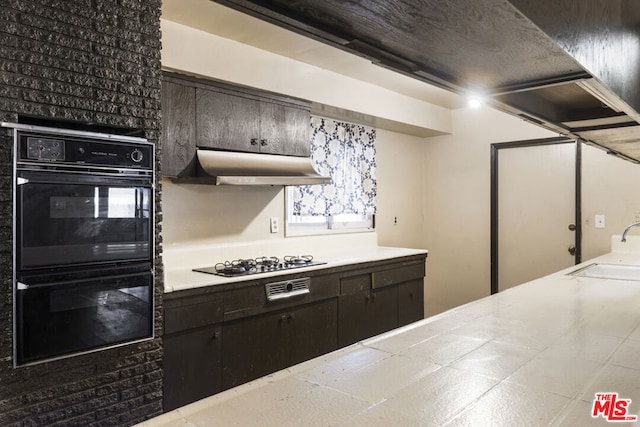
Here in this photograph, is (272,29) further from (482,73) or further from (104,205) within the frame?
(482,73)

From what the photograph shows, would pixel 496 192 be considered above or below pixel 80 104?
below

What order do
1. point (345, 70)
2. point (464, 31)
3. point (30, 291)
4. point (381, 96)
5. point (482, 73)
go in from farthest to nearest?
point (381, 96), point (345, 70), point (30, 291), point (482, 73), point (464, 31)

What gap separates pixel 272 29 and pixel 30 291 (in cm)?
202

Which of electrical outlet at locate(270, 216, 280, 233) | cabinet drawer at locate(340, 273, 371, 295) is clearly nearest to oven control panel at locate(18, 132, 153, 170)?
electrical outlet at locate(270, 216, 280, 233)

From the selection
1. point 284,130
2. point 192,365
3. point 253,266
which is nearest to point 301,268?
point 253,266

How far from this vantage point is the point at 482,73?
0.99 m

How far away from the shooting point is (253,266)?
3117mm

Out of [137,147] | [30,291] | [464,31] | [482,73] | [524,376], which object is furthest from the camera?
[137,147]

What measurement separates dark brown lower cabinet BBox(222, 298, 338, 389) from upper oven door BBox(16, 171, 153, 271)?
85 centimetres

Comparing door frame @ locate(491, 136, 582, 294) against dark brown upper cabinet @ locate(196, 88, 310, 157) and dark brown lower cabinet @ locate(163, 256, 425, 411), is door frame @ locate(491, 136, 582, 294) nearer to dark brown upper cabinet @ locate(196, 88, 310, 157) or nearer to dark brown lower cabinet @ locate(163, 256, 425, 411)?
dark brown lower cabinet @ locate(163, 256, 425, 411)

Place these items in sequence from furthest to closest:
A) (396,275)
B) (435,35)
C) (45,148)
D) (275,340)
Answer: (396,275) → (275,340) → (45,148) → (435,35)

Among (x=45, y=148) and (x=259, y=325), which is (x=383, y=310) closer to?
(x=259, y=325)

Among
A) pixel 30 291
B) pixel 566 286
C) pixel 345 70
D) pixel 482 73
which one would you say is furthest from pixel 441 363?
pixel 345 70

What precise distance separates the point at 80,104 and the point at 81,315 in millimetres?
945
